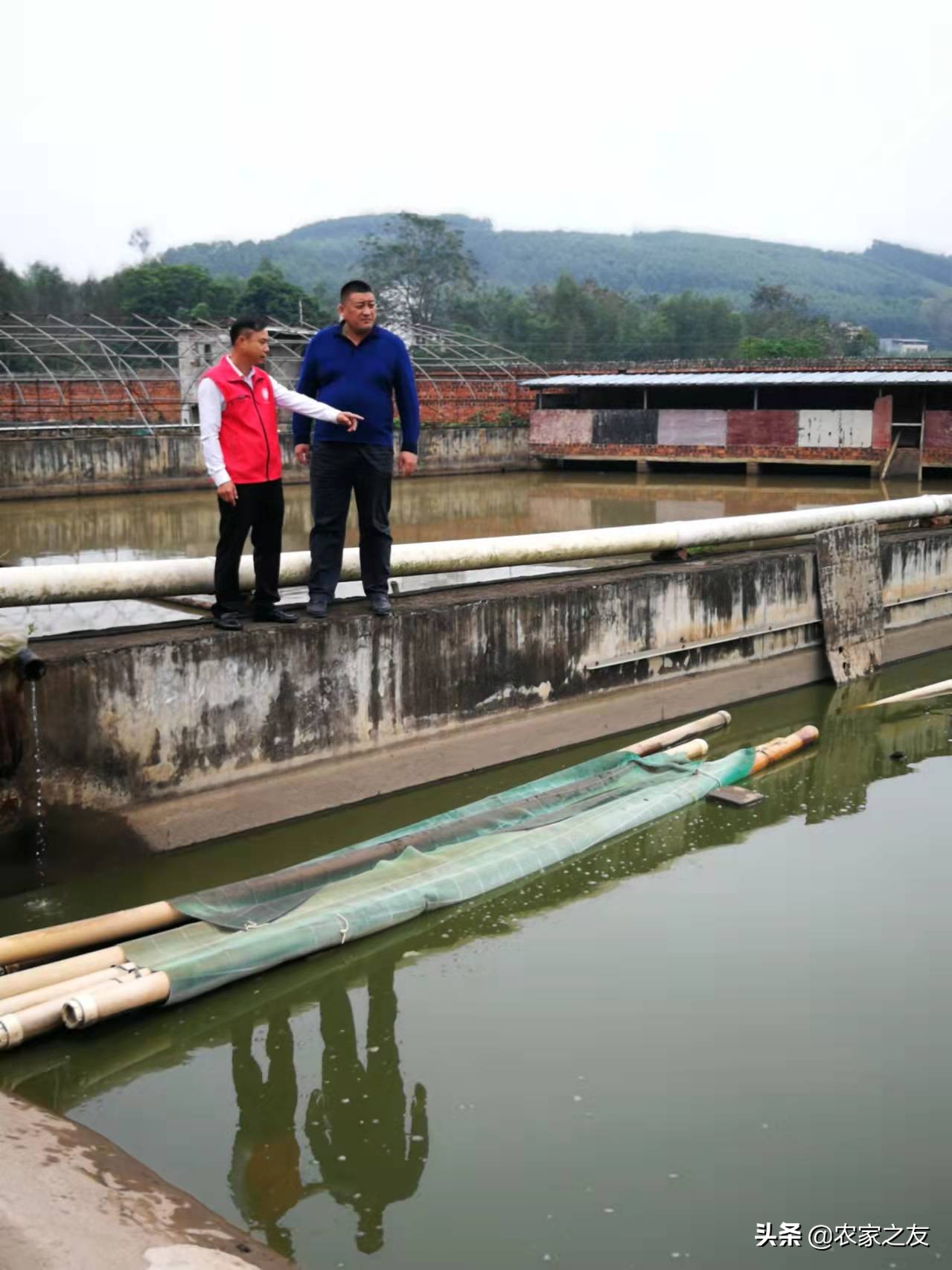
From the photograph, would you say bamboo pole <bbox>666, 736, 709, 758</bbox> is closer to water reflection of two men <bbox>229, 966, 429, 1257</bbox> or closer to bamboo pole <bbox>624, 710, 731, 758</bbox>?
bamboo pole <bbox>624, 710, 731, 758</bbox>

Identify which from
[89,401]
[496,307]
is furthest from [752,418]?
[496,307]

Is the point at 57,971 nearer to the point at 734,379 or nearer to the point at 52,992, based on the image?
the point at 52,992

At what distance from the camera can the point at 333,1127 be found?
365 cm

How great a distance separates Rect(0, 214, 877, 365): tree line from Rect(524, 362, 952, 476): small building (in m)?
22.6

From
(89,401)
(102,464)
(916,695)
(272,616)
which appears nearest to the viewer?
(272,616)

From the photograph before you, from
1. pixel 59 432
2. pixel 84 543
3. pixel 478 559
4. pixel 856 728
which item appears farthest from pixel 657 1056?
pixel 59 432

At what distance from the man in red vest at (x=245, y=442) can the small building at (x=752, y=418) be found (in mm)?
21364

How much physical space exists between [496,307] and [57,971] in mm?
68090

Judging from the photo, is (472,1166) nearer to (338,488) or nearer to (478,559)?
(338,488)

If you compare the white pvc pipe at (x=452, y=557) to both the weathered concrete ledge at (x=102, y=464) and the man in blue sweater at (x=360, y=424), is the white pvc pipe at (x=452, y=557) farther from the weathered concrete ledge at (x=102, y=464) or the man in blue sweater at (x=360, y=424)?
the weathered concrete ledge at (x=102, y=464)

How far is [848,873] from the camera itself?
226 inches

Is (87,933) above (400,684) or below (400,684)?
→ below

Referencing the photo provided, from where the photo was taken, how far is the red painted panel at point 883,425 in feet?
83.6

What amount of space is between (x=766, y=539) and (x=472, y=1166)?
24.6 ft
